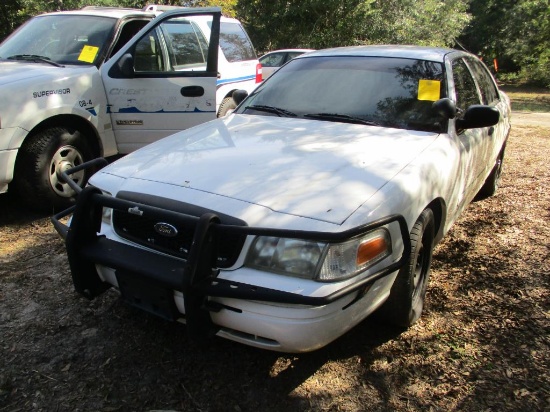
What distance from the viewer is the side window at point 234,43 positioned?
605cm

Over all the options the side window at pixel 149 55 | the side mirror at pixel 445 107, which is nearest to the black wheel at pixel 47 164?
the side window at pixel 149 55

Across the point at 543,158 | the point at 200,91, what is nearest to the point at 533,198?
the point at 543,158

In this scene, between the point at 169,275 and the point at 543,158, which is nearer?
the point at 169,275

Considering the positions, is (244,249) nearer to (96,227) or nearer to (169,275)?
(169,275)

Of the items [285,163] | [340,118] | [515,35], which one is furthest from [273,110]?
[515,35]

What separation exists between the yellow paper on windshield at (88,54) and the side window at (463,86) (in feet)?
11.3

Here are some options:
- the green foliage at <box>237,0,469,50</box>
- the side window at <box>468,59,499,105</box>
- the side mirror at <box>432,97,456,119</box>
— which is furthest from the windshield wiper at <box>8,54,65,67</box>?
the green foliage at <box>237,0,469,50</box>

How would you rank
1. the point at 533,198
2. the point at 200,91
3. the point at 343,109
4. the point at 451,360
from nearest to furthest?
the point at 451,360 < the point at 343,109 < the point at 200,91 < the point at 533,198

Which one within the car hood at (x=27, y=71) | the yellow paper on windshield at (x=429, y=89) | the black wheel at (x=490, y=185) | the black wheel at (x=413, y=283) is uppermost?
the car hood at (x=27, y=71)

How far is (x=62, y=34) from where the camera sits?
198 inches

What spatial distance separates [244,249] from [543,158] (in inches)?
255

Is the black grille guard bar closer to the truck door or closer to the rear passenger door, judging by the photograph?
the rear passenger door

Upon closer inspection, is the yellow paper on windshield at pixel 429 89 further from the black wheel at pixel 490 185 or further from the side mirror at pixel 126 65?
the side mirror at pixel 126 65

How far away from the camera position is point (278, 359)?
2.61 m
